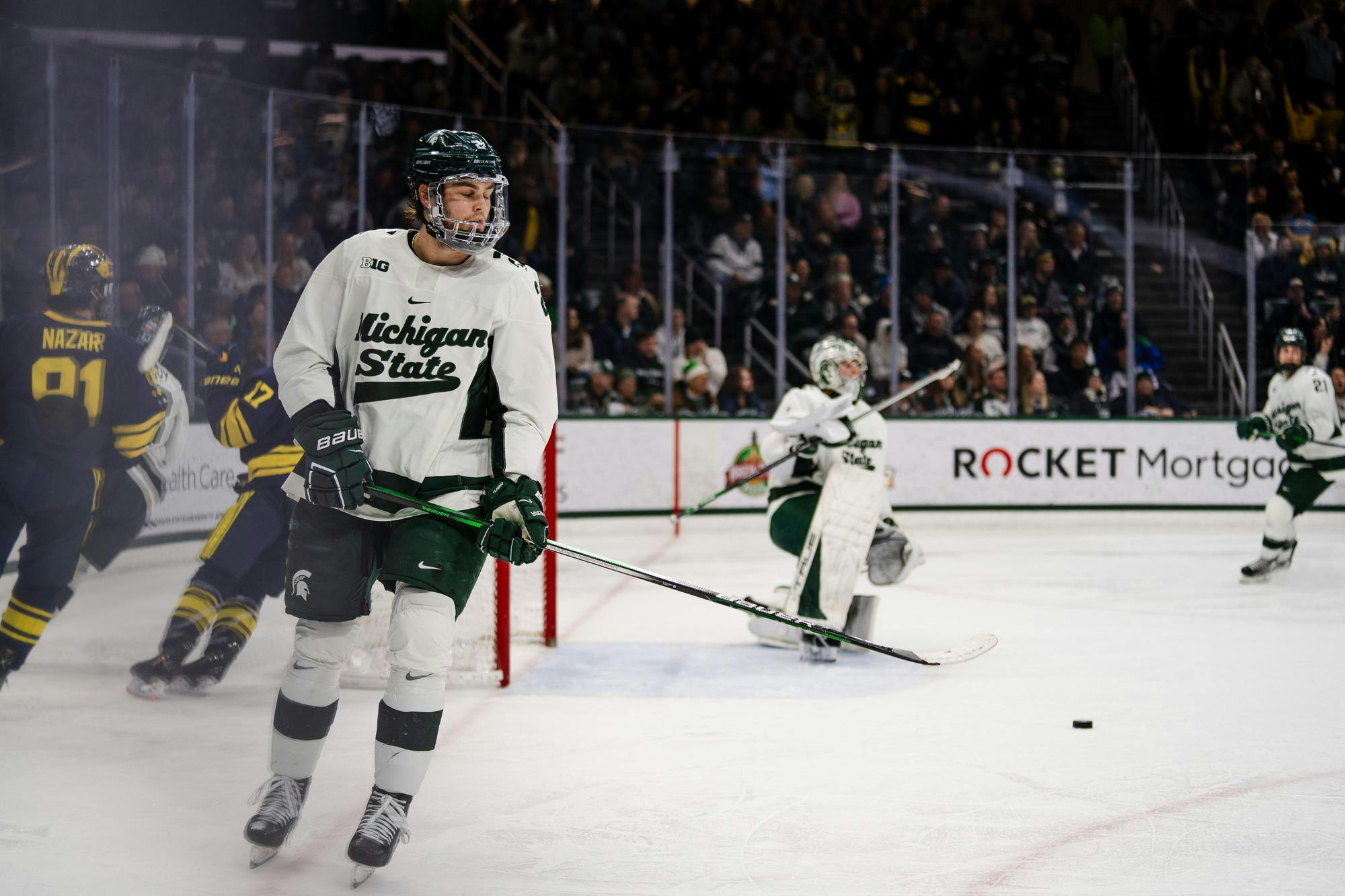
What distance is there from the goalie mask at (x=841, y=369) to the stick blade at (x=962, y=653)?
5.09 ft

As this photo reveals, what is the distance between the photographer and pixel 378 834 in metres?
2.29

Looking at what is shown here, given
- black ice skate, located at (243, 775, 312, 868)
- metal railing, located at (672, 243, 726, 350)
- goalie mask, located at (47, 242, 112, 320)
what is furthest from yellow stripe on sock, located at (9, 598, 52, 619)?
metal railing, located at (672, 243, 726, 350)

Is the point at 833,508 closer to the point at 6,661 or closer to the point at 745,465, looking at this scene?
the point at 6,661

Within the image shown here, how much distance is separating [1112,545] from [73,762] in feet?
21.5

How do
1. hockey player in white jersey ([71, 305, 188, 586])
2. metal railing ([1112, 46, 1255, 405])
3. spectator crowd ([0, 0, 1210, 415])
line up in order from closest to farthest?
1. hockey player in white jersey ([71, 305, 188, 586])
2. spectator crowd ([0, 0, 1210, 415])
3. metal railing ([1112, 46, 1255, 405])

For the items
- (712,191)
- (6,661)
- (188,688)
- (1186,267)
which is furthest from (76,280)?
(1186,267)

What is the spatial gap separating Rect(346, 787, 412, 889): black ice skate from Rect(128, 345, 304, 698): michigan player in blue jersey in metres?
1.74

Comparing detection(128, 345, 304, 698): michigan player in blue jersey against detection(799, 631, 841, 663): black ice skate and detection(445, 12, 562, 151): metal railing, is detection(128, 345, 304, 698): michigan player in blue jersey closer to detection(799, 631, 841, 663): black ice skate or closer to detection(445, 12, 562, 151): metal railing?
detection(799, 631, 841, 663): black ice skate

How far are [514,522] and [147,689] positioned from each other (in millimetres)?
1915

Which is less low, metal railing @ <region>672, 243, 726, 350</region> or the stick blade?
metal railing @ <region>672, 243, 726, 350</region>

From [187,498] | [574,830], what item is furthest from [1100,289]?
[574,830]

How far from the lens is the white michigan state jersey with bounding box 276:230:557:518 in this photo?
243cm

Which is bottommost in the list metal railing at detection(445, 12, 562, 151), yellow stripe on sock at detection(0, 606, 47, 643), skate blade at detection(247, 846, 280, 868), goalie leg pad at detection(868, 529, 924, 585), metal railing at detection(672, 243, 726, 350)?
skate blade at detection(247, 846, 280, 868)

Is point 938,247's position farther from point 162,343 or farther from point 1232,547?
point 162,343
